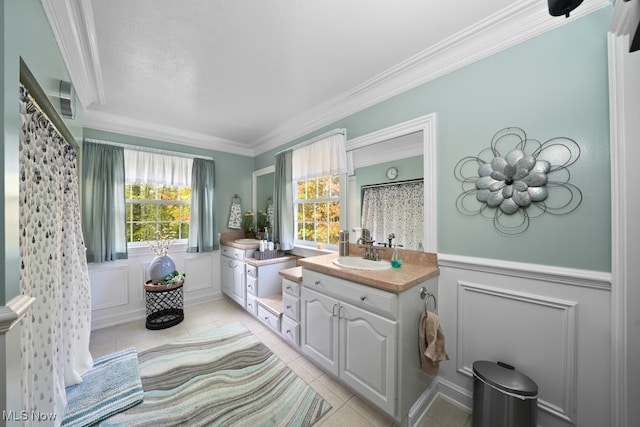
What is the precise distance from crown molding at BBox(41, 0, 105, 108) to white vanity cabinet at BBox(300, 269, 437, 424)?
223cm

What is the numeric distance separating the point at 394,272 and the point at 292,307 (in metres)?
1.06

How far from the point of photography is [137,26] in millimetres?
1453

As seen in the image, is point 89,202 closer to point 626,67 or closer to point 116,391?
point 116,391

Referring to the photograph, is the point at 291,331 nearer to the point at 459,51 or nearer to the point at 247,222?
the point at 247,222

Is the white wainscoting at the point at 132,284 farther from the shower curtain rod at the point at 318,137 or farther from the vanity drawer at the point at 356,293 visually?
the vanity drawer at the point at 356,293

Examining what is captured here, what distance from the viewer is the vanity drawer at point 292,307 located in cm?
208

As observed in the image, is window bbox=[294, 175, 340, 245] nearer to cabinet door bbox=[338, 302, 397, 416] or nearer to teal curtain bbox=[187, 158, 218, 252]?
cabinet door bbox=[338, 302, 397, 416]

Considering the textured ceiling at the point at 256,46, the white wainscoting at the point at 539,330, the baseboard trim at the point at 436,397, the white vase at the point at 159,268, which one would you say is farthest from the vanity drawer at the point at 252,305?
the textured ceiling at the point at 256,46

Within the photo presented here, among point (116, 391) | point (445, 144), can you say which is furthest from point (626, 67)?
point (116, 391)

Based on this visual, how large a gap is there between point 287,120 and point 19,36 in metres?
2.20

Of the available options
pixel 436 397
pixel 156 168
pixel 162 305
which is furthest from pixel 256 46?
pixel 162 305

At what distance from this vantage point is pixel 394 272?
5.29ft

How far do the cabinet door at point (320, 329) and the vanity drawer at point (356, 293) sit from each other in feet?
0.25

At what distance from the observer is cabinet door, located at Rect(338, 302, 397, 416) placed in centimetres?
139
